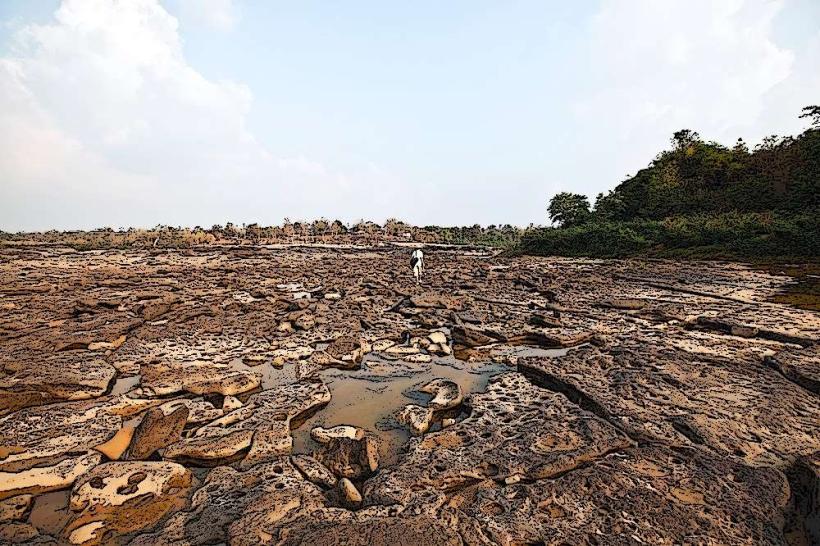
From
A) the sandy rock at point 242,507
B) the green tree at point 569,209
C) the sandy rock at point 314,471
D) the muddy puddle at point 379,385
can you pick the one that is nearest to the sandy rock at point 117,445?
the muddy puddle at point 379,385

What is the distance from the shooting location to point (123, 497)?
2652 millimetres

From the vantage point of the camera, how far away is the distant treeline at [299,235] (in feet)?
132

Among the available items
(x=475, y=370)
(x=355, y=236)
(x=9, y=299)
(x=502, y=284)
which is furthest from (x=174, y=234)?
(x=475, y=370)

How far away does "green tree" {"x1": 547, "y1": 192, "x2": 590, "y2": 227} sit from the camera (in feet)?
105

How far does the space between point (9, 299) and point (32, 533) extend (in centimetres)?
1025

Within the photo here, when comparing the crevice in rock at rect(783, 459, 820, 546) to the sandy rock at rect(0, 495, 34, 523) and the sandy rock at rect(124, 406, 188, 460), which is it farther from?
the sandy rock at rect(0, 495, 34, 523)

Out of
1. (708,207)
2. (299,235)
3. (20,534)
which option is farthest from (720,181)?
(299,235)

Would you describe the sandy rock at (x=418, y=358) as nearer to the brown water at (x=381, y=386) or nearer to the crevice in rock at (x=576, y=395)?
the brown water at (x=381, y=386)

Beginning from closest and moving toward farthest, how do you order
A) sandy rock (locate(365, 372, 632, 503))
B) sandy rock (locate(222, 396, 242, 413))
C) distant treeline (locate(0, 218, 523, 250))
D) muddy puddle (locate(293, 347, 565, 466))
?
1. sandy rock (locate(365, 372, 632, 503))
2. muddy puddle (locate(293, 347, 565, 466))
3. sandy rock (locate(222, 396, 242, 413))
4. distant treeline (locate(0, 218, 523, 250))

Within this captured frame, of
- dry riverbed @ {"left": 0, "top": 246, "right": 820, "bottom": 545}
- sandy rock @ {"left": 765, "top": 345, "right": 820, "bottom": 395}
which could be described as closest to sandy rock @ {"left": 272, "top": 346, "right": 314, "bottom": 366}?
dry riverbed @ {"left": 0, "top": 246, "right": 820, "bottom": 545}

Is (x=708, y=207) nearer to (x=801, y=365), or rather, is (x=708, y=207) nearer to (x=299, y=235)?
(x=801, y=365)

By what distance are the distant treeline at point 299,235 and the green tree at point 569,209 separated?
19.1ft

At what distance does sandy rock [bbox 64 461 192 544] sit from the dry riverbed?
0.01 m

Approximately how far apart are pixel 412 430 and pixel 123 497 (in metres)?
2.22
